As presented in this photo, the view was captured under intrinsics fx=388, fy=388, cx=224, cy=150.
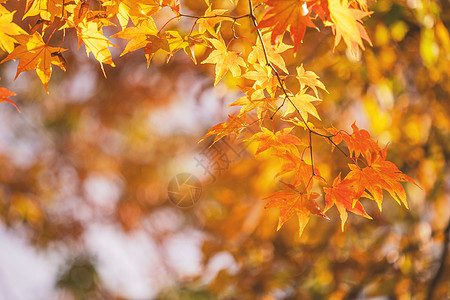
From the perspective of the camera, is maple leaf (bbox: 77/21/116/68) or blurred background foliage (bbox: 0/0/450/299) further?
blurred background foliage (bbox: 0/0/450/299)

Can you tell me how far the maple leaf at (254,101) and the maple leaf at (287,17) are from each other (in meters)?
0.20

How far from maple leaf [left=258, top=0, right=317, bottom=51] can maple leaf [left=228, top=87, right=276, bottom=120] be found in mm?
200

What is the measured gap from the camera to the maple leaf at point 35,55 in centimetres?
76

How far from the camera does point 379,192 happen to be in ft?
2.80

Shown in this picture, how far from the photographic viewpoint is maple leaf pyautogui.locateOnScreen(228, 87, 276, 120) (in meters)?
0.82

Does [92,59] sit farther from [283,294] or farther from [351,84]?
[283,294]

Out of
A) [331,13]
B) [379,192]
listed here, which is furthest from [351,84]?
[331,13]

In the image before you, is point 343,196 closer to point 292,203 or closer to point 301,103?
point 292,203

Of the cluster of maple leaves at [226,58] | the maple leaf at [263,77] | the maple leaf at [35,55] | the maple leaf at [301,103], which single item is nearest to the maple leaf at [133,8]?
the cluster of maple leaves at [226,58]

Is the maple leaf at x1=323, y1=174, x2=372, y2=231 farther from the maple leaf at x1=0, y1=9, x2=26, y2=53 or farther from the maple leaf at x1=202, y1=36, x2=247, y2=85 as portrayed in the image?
the maple leaf at x1=0, y1=9, x2=26, y2=53

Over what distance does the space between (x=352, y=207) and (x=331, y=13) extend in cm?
41

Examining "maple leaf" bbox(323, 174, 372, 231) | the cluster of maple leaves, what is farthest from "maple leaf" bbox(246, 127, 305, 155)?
"maple leaf" bbox(323, 174, 372, 231)

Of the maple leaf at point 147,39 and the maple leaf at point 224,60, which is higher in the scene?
the maple leaf at point 147,39

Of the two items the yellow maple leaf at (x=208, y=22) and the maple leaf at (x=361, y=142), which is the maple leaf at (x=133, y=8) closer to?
the yellow maple leaf at (x=208, y=22)
